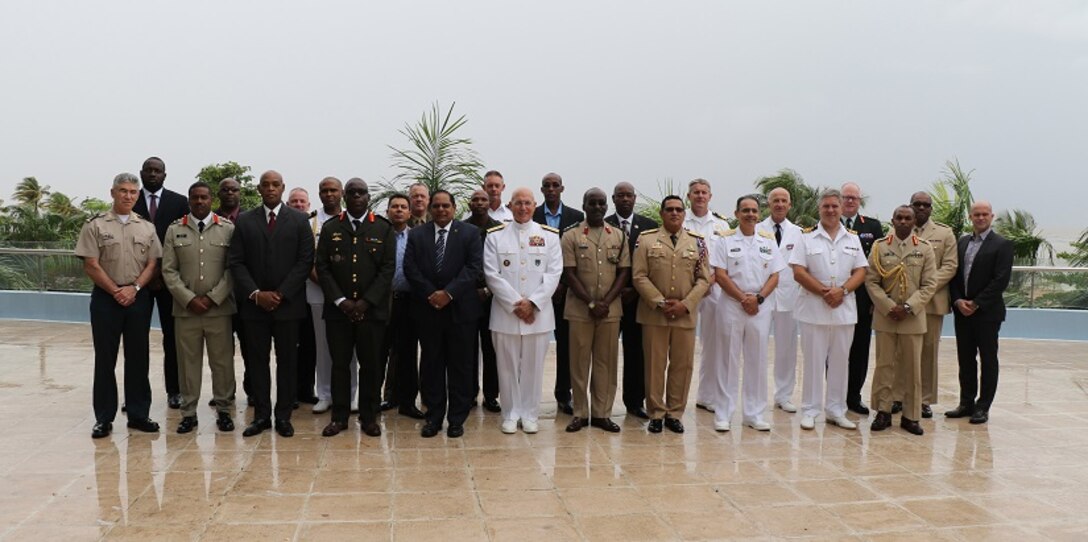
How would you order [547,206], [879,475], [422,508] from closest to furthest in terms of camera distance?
[422,508] < [879,475] < [547,206]

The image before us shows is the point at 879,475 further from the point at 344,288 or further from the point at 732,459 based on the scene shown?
the point at 344,288

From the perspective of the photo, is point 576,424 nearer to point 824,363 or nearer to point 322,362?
point 824,363

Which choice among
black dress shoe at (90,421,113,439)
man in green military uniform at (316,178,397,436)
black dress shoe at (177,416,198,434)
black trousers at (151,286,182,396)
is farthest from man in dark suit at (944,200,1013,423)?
black dress shoe at (90,421,113,439)

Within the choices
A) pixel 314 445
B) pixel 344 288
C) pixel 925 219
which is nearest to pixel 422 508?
pixel 314 445

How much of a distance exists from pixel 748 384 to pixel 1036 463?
1748 mm

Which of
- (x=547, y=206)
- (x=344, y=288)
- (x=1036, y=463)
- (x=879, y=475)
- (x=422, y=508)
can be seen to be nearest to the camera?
(x=422, y=508)

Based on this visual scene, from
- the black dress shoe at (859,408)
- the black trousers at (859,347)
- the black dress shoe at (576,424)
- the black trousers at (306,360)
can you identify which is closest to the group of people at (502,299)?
the black dress shoe at (576,424)

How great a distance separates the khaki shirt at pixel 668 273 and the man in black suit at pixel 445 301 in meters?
1.07

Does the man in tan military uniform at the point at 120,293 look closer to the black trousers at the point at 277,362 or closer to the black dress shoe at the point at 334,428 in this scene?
the black trousers at the point at 277,362

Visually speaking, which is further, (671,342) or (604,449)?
(671,342)

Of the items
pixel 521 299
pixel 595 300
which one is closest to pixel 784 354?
pixel 595 300

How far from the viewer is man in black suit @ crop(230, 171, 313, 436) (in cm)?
523

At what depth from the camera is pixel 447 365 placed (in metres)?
5.52

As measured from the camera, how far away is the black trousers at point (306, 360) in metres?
6.07
